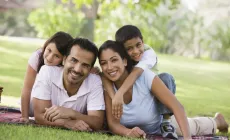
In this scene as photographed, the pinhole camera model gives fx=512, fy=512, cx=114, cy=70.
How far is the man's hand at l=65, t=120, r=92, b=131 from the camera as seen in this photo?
360 centimetres

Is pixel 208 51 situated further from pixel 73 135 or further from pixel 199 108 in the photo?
pixel 73 135

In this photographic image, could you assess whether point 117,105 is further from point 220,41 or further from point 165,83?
point 220,41

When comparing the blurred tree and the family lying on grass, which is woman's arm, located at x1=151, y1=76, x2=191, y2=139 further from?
the blurred tree

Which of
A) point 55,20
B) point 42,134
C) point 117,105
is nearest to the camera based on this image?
Result: point 42,134

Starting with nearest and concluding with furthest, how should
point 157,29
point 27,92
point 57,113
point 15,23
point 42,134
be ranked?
Result: point 42,134
point 57,113
point 27,92
point 15,23
point 157,29

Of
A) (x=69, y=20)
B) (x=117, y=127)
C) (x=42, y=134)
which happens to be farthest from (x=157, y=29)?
(x=42, y=134)

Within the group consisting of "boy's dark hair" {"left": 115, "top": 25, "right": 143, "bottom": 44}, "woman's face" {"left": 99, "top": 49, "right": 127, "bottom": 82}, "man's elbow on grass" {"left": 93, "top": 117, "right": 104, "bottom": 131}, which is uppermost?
"boy's dark hair" {"left": 115, "top": 25, "right": 143, "bottom": 44}

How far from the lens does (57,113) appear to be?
358 cm

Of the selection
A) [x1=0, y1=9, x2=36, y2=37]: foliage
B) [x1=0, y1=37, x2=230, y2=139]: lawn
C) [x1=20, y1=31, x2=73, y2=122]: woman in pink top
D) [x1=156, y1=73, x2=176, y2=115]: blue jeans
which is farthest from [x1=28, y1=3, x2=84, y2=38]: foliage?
[x1=156, y1=73, x2=176, y2=115]: blue jeans

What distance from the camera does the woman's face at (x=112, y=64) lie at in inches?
142

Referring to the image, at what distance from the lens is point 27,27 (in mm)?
17672

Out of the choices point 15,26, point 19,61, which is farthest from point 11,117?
point 15,26

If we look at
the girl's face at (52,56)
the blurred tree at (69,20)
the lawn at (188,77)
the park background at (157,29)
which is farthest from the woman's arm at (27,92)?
the blurred tree at (69,20)

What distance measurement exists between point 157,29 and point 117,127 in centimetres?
1485
